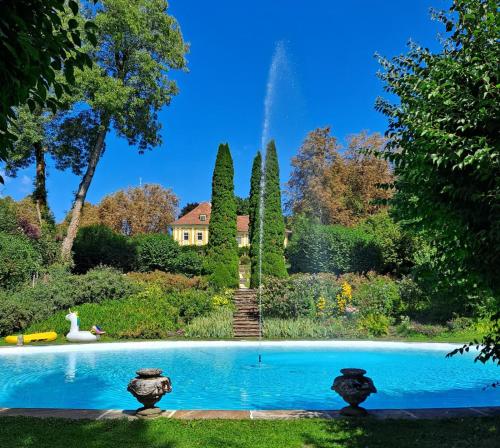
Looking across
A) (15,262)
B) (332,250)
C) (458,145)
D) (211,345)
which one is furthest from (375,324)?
(15,262)

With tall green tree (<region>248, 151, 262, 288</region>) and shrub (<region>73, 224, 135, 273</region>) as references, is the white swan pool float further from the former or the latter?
tall green tree (<region>248, 151, 262, 288</region>)

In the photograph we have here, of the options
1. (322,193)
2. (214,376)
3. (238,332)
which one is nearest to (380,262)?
(238,332)

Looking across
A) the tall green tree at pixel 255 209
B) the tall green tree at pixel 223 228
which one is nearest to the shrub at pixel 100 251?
the tall green tree at pixel 223 228

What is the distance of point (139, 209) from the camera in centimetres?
5759

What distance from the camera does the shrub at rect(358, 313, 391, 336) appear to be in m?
18.0

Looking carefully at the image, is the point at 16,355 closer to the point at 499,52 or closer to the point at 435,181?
the point at 435,181

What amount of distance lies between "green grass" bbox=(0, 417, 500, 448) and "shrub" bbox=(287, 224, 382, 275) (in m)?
21.1

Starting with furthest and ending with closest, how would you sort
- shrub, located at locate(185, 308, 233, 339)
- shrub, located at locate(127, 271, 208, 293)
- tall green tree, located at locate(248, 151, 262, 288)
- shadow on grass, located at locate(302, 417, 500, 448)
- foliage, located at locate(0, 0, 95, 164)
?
tall green tree, located at locate(248, 151, 262, 288)
shrub, located at locate(127, 271, 208, 293)
shrub, located at locate(185, 308, 233, 339)
shadow on grass, located at locate(302, 417, 500, 448)
foliage, located at locate(0, 0, 95, 164)

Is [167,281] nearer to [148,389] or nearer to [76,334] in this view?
[76,334]

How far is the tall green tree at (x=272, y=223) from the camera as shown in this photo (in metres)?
27.1

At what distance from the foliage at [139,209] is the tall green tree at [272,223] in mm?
31919

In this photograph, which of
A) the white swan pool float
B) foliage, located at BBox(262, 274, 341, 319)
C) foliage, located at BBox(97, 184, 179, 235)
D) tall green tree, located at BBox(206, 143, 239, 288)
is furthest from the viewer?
foliage, located at BBox(97, 184, 179, 235)

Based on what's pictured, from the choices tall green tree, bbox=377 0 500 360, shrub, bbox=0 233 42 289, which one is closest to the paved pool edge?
shrub, bbox=0 233 42 289

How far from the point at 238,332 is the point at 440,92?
15.0 m
